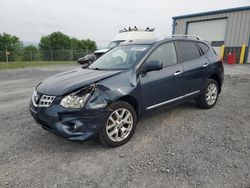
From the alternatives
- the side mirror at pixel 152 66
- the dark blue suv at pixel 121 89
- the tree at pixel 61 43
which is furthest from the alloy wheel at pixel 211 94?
the tree at pixel 61 43

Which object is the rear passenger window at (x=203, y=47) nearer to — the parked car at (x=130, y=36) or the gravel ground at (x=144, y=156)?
the gravel ground at (x=144, y=156)

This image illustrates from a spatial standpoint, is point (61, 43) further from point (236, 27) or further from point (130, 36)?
point (236, 27)

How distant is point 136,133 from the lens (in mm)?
3893

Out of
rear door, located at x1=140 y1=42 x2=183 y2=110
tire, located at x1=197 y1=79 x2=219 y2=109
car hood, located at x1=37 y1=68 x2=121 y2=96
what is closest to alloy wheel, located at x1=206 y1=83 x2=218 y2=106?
tire, located at x1=197 y1=79 x2=219 y2=109

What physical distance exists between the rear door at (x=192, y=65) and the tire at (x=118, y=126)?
1.55 metres

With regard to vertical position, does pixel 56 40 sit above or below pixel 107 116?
above

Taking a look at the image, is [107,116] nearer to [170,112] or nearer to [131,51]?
[131,51]

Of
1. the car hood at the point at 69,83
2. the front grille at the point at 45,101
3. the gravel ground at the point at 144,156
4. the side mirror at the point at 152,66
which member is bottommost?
the gravel ground at the point at 144,156

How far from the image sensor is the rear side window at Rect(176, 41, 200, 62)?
4.45 meters

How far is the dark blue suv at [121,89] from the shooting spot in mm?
3039

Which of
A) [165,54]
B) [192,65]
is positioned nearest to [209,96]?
[192,65]

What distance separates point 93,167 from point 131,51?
2325 mm

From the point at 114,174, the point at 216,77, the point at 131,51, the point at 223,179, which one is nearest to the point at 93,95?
the point at 114,174

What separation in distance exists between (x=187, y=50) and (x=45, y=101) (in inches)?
123
